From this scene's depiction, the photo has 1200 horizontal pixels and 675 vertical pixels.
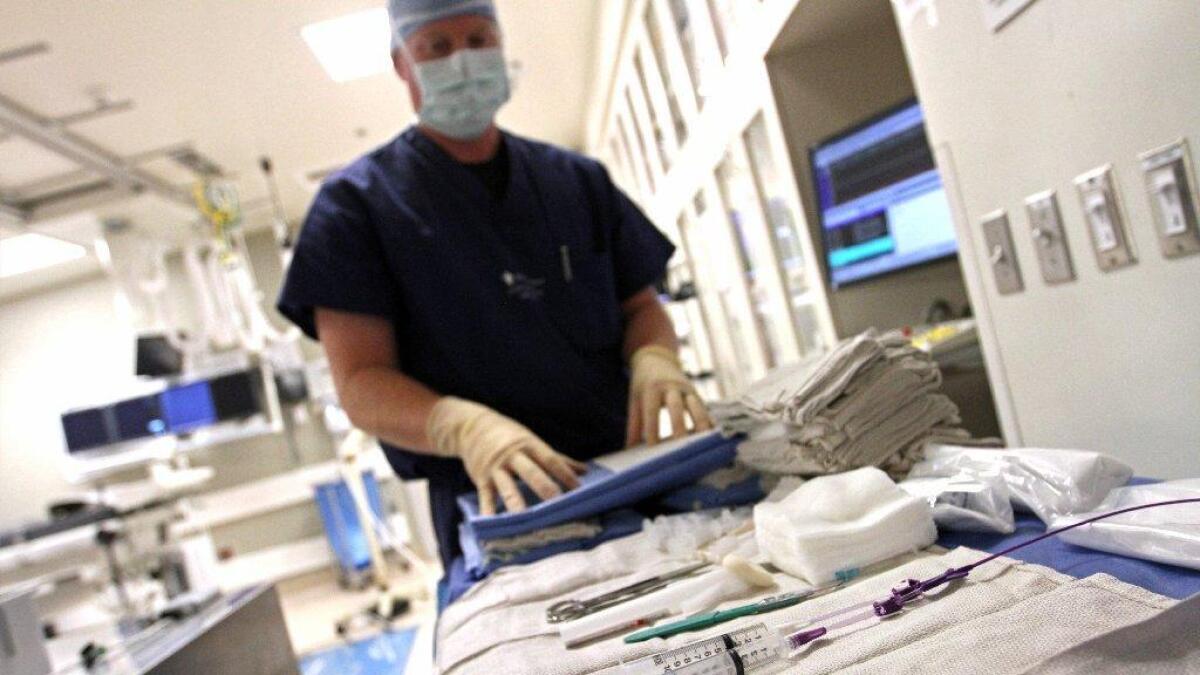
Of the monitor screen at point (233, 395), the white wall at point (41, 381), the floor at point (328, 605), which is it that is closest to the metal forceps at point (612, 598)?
the floor at point (328, 605)

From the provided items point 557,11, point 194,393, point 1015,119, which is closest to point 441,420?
point 1015,119

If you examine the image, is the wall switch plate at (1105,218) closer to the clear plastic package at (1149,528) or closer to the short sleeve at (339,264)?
the clear plastic package at (1149,528)

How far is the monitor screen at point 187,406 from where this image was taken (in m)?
6.14

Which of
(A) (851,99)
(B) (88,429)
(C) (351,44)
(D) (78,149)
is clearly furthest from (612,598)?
(B) (88,429)

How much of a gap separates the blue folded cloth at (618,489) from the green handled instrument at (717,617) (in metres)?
0.32

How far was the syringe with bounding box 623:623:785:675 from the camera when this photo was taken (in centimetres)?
56

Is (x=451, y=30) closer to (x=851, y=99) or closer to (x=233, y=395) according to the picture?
(x=851, y=99)

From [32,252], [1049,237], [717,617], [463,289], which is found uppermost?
[32,252]

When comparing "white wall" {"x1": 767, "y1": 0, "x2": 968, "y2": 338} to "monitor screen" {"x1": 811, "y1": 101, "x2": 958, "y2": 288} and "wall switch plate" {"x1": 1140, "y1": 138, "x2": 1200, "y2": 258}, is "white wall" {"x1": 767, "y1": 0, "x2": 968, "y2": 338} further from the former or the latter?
"wall switch plate" {"x1": 1140, "y1": 138, "x2": 1200, "y2": 258}

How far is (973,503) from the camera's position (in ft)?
2.46

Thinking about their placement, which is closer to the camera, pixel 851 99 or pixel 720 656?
pixel 720 656

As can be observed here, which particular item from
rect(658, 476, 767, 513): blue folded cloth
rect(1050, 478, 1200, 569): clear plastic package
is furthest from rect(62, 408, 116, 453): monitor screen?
rect(1050, 478, 1200, 569): clear plastic package

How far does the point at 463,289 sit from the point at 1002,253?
30.3 inches

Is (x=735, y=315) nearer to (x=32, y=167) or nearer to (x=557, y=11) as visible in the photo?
(x=557, y=11)
